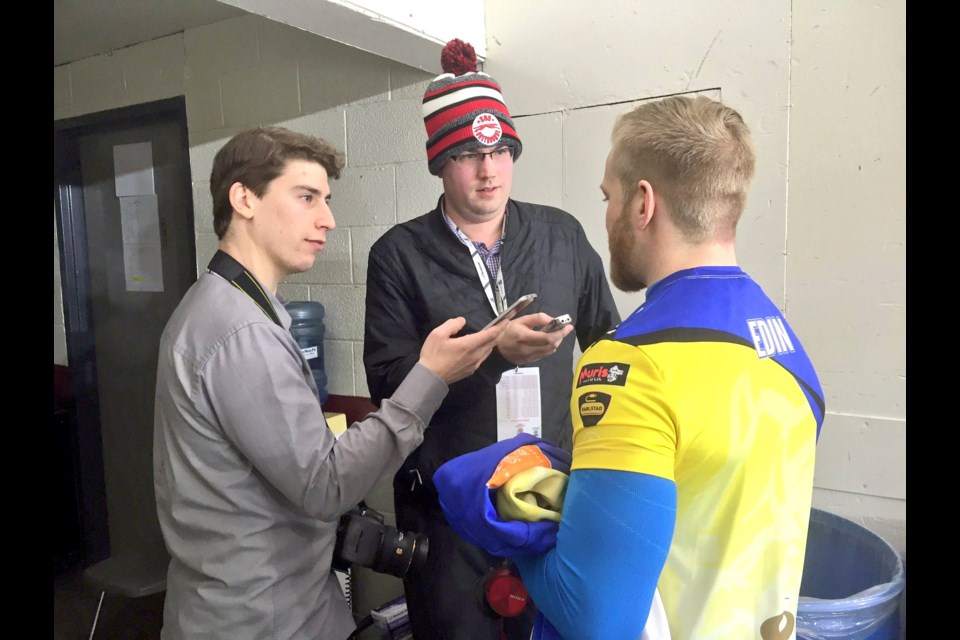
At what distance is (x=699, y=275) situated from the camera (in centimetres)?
88

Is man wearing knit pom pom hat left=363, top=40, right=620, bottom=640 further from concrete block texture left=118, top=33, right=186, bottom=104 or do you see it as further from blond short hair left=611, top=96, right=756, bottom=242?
concrete block texture left=118, top=33, right=186, bottom=104

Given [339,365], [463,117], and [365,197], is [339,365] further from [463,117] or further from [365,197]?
[463,117]

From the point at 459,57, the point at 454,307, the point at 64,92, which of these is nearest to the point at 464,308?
the point at 454,307

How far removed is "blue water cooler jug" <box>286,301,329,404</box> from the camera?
2301mm

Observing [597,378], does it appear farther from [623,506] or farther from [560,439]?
[560,439]

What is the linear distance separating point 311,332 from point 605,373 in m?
1.72

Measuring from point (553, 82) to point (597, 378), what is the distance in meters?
1.31

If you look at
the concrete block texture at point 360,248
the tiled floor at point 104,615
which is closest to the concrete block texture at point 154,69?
the concrete block texture at point 360,248

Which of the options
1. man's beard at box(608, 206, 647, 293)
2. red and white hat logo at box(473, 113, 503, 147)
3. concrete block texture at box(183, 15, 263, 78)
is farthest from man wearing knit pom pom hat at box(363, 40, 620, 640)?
concrete block texture at box(183, 15, 263, 78)

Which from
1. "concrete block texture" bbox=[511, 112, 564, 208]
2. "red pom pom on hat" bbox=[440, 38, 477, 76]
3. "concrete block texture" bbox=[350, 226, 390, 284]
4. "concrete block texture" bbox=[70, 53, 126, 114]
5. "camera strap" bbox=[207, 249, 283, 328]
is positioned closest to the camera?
"camera strap" bbox=[207, 249, 283, 328]

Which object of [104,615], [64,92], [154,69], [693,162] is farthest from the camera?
[64,92]

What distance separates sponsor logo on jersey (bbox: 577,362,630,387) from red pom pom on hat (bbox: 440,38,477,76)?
3.71ft

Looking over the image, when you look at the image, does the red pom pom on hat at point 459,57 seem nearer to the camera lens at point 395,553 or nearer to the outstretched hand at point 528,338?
the outstretched hand at point 528,338

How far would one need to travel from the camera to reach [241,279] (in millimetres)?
1188
